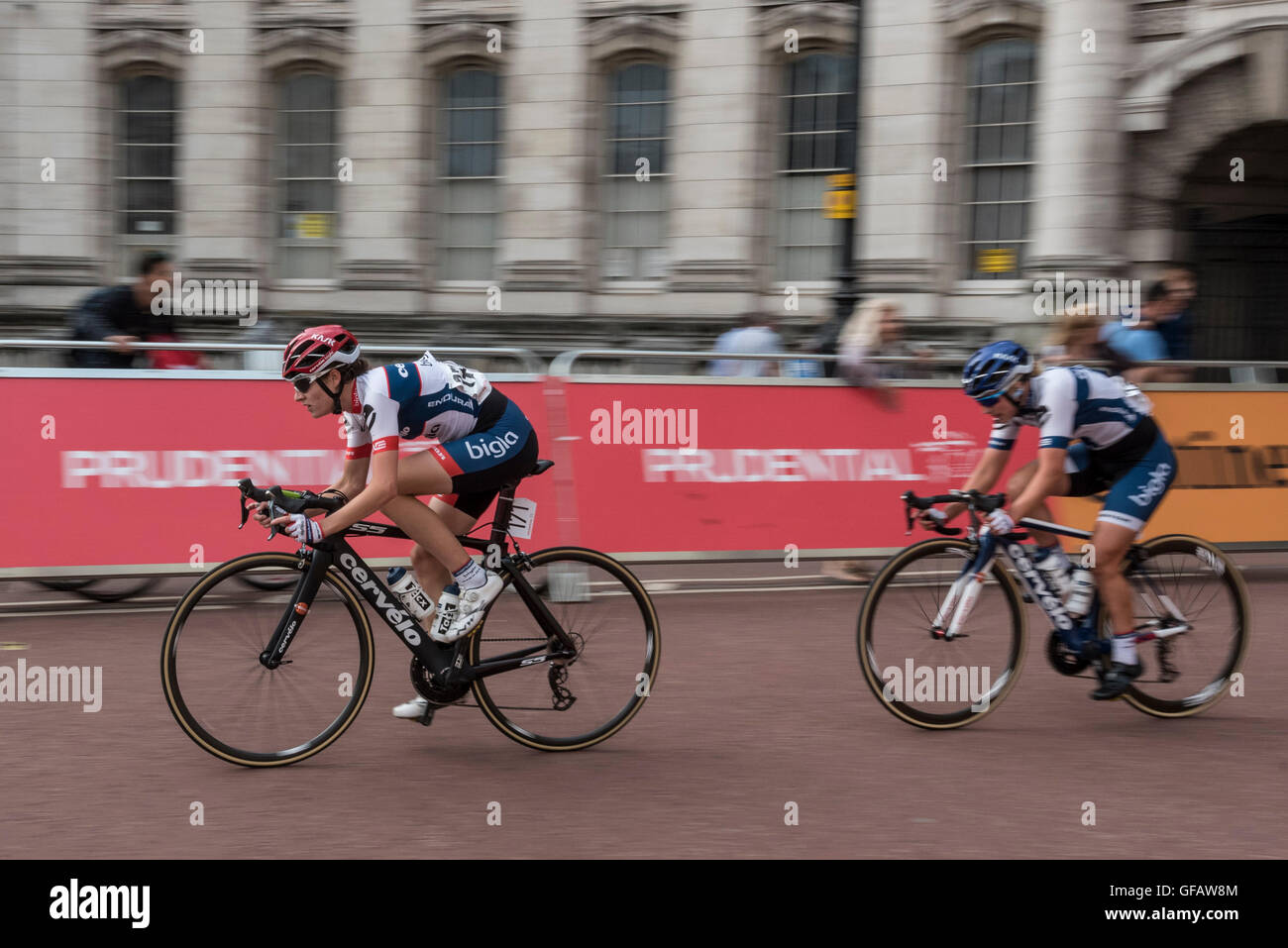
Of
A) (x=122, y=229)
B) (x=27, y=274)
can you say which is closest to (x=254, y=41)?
(x=122, y=229)

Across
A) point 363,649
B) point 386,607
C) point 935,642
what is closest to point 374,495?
point 386,607

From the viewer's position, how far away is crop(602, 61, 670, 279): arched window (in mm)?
20344

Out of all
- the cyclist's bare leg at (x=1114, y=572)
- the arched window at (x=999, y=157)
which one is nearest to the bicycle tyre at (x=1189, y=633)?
the cyclist's bare leg at (x=1114, y=572)

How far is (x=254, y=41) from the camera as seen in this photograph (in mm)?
21422

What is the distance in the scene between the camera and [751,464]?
10.2 m

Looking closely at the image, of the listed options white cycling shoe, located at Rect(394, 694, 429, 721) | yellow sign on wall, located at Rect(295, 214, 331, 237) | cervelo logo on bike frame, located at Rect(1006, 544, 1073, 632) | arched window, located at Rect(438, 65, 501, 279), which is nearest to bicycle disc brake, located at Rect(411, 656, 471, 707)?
white cycling shoe, located at Rect(394, 694, 429, 721)

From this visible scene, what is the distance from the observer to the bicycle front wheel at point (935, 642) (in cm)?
641

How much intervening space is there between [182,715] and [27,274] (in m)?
18.0

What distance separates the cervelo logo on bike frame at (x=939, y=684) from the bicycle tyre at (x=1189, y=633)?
0.72m

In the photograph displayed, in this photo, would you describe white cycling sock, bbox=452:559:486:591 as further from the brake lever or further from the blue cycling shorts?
the brake lever

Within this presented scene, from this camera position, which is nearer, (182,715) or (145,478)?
(182,715)

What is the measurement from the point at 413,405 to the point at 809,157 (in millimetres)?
14838

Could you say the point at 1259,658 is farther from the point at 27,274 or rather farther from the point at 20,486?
the point at 27,274
